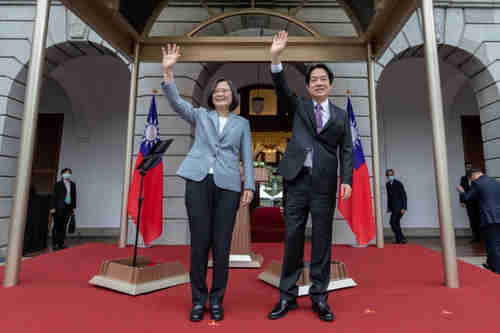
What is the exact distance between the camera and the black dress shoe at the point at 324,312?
64.5 inches

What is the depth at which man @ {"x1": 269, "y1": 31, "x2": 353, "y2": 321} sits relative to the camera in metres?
1.77

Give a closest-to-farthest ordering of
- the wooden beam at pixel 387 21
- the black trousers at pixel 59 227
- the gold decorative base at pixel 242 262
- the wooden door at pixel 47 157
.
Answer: the gold decorative base at pixel 242 262, the wooden beam at pixel 387 21, the black trousers at pixel 59 227, the wooden door at pixel 47 157

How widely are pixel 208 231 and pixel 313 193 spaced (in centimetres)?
73

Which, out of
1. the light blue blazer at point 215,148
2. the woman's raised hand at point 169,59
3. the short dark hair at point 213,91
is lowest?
the light blue blazer at point 215,148

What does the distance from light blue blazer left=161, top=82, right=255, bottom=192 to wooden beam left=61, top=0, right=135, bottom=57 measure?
7.67ft

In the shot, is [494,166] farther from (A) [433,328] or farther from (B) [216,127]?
(B) [216,127]

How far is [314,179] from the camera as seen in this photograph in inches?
70.2

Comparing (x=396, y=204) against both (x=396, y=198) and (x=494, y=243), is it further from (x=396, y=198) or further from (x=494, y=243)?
(x=494, y=243)

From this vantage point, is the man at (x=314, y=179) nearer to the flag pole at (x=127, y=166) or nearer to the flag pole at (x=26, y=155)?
the flag pole at (x=26, y=155)

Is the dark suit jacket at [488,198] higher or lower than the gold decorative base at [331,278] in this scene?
higher

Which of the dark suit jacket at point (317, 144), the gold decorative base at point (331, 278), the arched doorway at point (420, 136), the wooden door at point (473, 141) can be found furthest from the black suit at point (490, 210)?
the wooden door at point (473, 141)

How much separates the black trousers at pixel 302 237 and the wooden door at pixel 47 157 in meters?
8.84

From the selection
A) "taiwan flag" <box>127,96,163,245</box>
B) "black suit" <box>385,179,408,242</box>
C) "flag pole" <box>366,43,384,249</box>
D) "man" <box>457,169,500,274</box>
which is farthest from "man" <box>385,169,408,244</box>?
"taiwan flag" <box>127,96,163,245</box>

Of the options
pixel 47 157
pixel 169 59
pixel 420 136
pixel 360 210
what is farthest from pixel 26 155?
pixel 420 136
